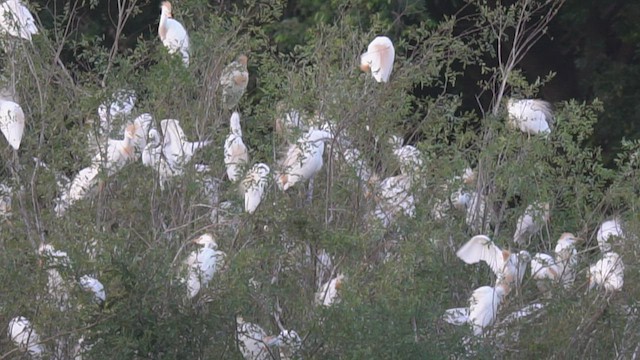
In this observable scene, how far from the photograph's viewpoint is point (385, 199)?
5047 mm

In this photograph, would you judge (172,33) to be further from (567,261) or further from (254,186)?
(567,261)

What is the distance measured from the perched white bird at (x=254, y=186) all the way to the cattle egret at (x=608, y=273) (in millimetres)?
1251

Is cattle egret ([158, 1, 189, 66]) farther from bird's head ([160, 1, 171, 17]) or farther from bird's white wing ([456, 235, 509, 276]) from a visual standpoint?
bird's white wing ([456, 235, 509, 276])

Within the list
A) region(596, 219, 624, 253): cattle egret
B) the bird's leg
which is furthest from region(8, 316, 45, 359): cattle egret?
region(596, 219, 624, 253): cattle egret

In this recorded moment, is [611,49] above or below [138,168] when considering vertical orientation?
above

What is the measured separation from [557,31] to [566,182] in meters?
4.44

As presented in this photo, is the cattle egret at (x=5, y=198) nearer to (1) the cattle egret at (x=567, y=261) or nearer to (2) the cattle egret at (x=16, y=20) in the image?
(2) the cattle egret at (x=16, y=20)

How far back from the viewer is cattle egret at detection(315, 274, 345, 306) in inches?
177

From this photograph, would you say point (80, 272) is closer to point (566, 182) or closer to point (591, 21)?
point (566, 182)

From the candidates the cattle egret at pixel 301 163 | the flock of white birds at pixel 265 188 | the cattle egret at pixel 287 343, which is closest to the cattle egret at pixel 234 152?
the flock of white birds at pixel 265 188

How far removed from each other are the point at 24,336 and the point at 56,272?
9.4 inches

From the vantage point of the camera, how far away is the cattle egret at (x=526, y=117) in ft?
18.7

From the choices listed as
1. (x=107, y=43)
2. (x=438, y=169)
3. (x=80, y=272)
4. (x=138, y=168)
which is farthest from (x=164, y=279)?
(x=107, y=43)

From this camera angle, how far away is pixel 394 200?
5.05 metres
